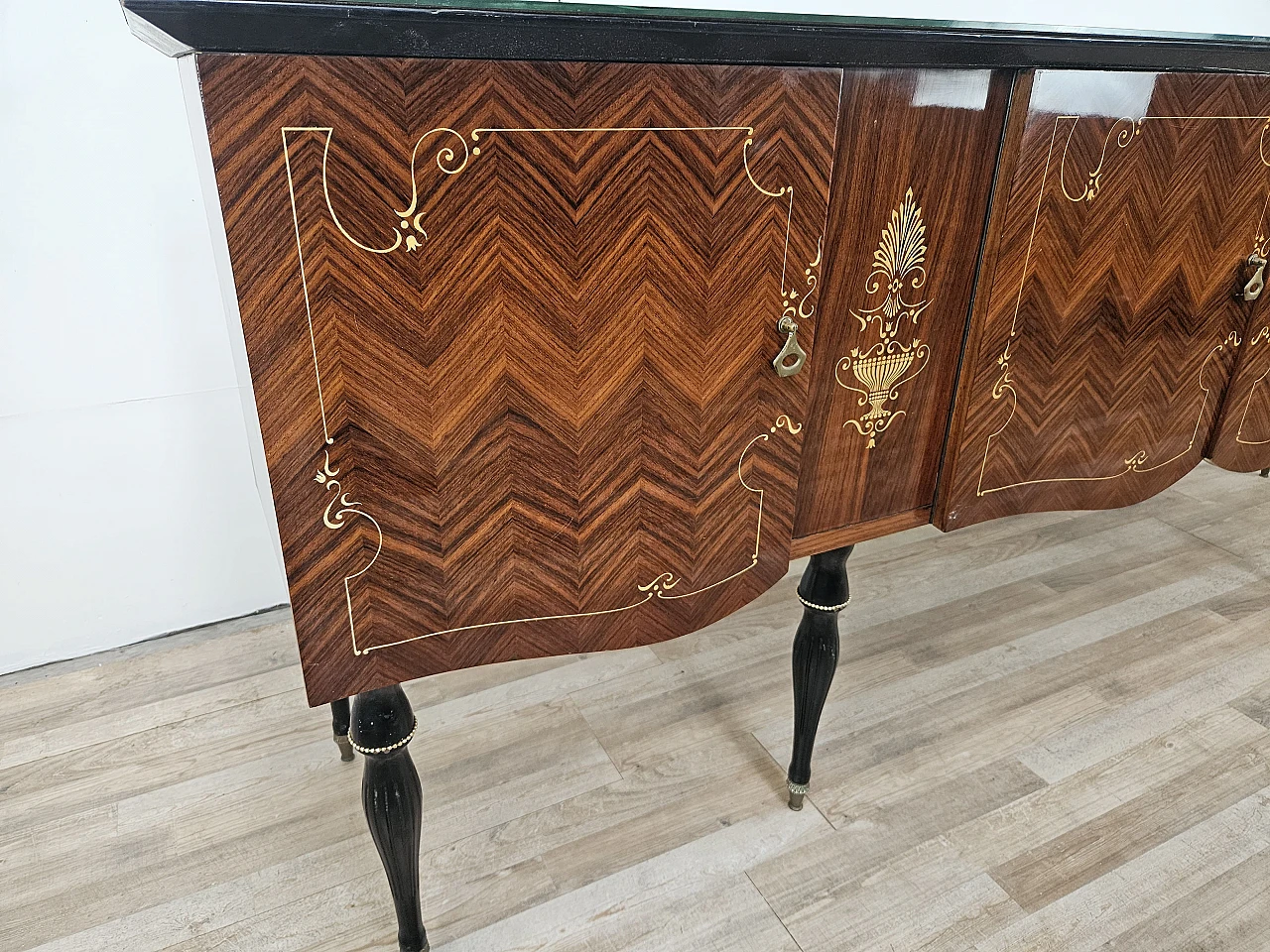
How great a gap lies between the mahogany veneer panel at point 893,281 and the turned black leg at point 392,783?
0.44m

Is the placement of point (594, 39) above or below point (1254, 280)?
above

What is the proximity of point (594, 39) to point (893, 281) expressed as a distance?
372 millimetres

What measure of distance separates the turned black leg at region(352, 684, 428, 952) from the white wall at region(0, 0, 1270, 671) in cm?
79

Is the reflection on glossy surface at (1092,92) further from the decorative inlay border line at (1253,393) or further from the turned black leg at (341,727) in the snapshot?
the turned black leg at (341,727)

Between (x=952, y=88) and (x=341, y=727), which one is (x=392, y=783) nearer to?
(x=341, y=727)

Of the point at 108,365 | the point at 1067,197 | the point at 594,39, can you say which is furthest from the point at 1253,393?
the point at 108,365

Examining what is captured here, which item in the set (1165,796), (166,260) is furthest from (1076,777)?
(166,260)

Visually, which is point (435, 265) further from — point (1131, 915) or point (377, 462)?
point (1131, 915)

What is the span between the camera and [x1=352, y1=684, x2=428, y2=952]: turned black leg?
77 centimetres

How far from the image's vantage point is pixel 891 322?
2.75 feet

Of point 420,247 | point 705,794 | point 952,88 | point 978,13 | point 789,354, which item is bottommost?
point 705,794

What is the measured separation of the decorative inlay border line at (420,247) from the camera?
0.58 m

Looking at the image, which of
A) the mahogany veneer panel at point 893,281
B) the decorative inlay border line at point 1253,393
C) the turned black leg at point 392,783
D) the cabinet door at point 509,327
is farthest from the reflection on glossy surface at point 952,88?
the turned black leg at point 392,783

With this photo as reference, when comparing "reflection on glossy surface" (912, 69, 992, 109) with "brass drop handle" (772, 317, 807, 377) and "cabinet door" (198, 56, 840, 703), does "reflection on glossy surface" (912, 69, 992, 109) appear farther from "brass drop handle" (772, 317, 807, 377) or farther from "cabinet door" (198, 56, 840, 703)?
"brass drop handle" (772, 317, 807, 377)
